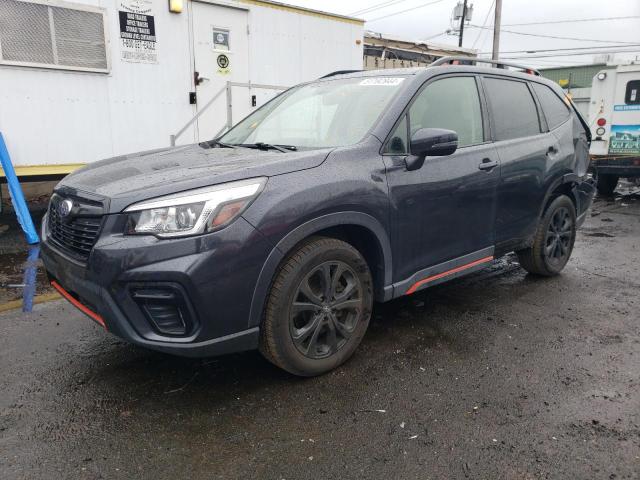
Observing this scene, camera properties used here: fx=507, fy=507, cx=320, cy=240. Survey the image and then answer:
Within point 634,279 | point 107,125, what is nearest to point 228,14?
point 107,125

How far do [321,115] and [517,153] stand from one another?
1609mm

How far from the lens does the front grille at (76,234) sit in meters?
2.52

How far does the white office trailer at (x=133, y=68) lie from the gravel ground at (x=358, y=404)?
3.81 m

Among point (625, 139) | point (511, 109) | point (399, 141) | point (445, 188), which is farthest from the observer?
point (625, 139)

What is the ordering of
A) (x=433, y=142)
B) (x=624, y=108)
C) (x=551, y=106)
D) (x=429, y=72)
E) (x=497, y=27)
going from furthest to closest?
(x=497, y=27) → (x=624, y=108) → (x=551, y=106) → (x=429, y=72) → (x=433, y=142)

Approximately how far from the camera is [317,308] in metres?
2.83

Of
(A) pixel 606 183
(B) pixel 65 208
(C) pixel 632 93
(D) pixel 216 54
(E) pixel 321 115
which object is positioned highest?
(D) pixel 216 54

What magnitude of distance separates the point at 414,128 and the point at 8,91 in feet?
18.6

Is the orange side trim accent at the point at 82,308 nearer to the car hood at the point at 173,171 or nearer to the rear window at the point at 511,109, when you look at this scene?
the car hood at the point at 173,171

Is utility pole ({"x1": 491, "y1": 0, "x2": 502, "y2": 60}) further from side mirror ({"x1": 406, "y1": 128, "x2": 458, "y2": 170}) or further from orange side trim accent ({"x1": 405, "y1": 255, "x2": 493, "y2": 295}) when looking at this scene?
side mirror ({"x1": 406, "y1": 128, "x2": 458, "y2": 170})

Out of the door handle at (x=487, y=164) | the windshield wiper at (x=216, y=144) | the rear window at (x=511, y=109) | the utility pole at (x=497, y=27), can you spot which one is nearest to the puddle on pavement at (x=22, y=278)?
the windshield wiper at (x=216, y=144)

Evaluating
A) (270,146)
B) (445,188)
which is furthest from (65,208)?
(445,188)

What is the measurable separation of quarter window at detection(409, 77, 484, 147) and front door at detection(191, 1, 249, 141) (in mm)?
5353

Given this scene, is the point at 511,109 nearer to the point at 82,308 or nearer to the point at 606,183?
the point at 82,308
